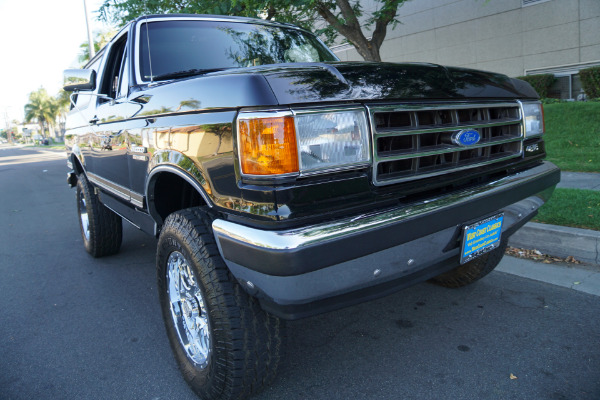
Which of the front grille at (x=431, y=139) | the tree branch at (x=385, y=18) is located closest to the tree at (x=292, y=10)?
the tree branch at (x=385, y=18)

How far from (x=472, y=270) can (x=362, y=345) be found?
1.04 m

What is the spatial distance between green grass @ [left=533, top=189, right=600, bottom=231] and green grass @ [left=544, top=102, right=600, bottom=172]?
7.42 ft

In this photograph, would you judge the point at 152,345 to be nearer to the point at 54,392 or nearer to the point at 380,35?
the point at 54,392

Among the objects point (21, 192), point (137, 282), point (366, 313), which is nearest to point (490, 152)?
point (366, 313)

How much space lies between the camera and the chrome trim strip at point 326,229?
63.4 inches

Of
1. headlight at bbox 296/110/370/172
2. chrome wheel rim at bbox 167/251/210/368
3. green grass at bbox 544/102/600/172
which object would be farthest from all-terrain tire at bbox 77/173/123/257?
green grass at bbox 544/102/600/172

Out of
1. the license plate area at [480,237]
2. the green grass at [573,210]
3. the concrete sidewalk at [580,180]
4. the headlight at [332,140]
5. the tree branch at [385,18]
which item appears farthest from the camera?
the tree branch at [385,18]

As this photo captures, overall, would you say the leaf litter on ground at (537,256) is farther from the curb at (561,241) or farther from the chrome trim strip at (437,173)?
the chrome trim strip at (437,173)

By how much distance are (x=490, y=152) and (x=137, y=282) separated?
3.04 m

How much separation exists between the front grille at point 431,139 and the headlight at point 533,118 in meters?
0.20

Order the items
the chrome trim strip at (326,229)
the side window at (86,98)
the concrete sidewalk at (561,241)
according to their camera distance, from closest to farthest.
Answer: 1. the chrome trim strip at (326,229)
2. the concrete sidewalk at (561,241)
3. the side window at (86,98)

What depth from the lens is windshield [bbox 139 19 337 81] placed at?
289 cm

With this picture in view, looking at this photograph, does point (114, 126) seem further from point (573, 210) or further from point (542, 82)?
point (542, 82)

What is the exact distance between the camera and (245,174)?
1743mm
